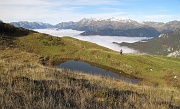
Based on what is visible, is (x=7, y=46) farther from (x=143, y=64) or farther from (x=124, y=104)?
(x=124, y=104)

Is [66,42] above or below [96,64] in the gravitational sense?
above

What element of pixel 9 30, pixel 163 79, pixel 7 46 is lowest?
pixel 163 79

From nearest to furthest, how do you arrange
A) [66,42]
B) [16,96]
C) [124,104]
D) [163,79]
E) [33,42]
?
[16,96]
[124,104]
[163,79]
[33,42]
[66,42]

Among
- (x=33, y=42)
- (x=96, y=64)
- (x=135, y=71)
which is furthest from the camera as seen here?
(x=33, y=42)

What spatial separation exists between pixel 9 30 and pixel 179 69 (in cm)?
6567

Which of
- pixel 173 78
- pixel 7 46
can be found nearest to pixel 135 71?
pixel 173 78

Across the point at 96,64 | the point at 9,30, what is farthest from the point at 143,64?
the point at 9,30

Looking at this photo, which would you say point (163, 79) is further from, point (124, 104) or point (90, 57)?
point (124, 104)

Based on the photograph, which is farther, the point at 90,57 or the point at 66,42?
the point at 66,42

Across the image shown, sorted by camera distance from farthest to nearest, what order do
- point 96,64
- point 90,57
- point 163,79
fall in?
1. point 90,57
2. point 96,64
3. point 163,79

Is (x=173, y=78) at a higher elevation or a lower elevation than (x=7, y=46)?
lower

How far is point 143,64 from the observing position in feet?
233

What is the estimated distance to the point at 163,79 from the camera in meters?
61.5

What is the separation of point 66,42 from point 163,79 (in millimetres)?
44411
